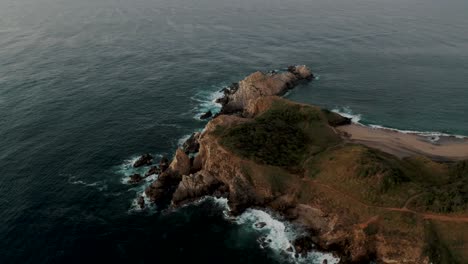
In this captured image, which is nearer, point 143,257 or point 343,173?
point 143,257

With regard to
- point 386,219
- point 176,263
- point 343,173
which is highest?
point 343,173

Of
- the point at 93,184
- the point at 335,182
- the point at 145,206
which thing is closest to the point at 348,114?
the point at 335,182

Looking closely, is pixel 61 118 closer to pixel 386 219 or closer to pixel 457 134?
pixel 386 219

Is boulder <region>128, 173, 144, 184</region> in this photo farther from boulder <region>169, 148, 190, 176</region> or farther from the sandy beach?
the sandy beach

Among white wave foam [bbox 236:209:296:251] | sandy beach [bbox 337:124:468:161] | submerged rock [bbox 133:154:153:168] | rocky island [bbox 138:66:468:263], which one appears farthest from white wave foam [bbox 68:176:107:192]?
sandy beach [bbox 337:124:468:161]

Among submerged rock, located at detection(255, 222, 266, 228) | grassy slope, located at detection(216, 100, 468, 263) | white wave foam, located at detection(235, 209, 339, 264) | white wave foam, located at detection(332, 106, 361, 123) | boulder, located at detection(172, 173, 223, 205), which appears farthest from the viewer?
white wave foam, located at detection(332, 106, 361, 123)

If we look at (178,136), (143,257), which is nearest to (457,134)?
(178,136)
